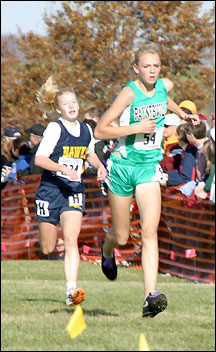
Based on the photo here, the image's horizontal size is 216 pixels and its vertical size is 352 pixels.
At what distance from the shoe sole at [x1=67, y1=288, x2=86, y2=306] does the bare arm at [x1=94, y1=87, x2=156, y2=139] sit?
148cm

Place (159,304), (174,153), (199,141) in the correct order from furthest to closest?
(174,153)
(199,141)
(159,304)

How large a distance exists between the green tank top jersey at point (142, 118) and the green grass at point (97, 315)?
10970cm

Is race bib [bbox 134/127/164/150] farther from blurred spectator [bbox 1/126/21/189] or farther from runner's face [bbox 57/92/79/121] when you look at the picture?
blurred spectator [bbox 1/126/21/189]

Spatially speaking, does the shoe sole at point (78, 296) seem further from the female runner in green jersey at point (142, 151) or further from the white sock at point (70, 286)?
the female runner in green jersey at point (142, 151)

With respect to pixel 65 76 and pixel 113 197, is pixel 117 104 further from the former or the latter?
pixel 65 76

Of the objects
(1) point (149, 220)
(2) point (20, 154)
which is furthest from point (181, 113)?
(2) point (20, 154)

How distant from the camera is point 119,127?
8086mm

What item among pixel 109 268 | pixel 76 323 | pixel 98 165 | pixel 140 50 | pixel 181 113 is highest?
pixel 140 50

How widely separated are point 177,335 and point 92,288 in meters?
23.7

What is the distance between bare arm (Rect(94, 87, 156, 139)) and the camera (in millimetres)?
7992

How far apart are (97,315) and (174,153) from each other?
149067 mm

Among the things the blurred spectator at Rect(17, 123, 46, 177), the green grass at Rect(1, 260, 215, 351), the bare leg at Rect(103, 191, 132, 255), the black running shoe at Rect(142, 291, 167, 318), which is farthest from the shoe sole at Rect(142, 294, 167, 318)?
the green grass at Rect(1, 260, 215, 351)

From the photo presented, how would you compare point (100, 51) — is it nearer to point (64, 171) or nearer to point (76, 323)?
point (64, 171)

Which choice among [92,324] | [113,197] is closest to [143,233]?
[113,197]
